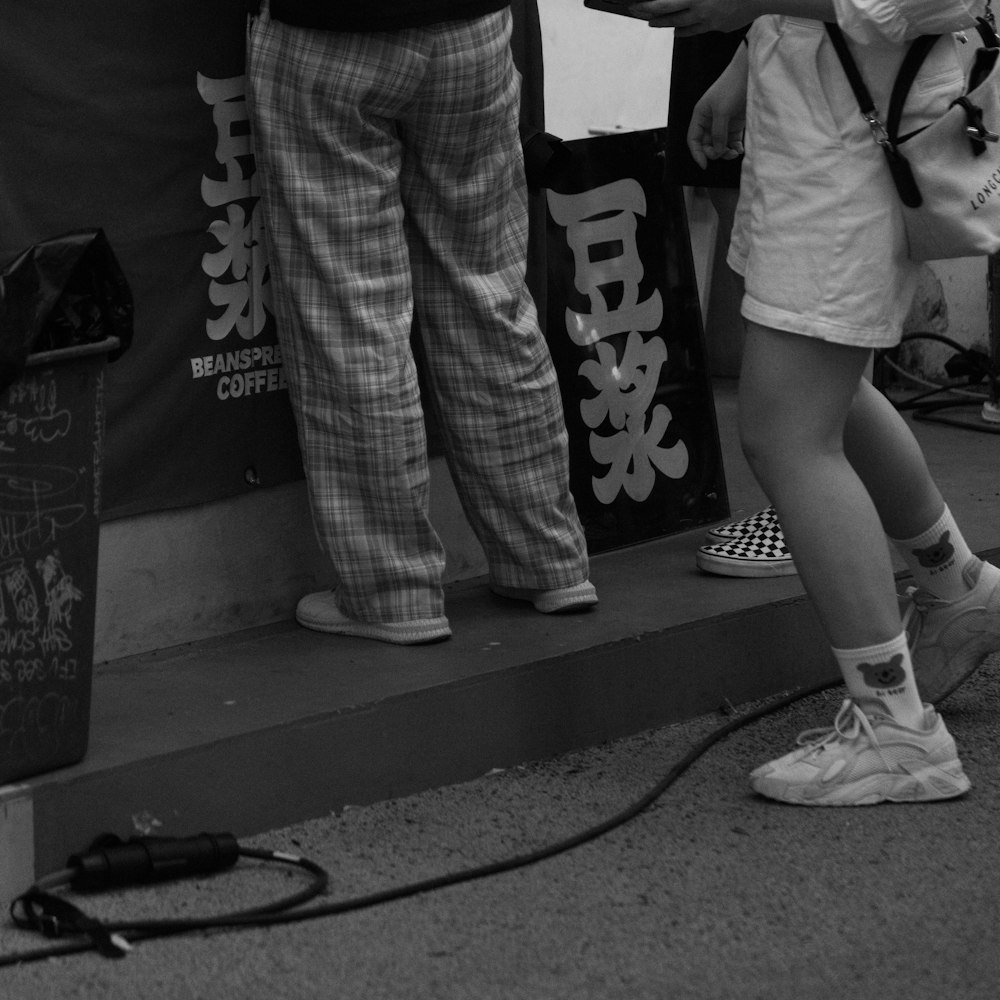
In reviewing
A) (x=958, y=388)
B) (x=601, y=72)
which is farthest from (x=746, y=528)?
(x=958, y=388)

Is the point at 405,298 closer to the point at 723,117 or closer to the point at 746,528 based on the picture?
the point at 723,117

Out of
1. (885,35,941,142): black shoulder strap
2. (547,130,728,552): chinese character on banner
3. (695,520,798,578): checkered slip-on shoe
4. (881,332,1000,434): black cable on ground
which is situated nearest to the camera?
(885,35,941,142): black shoulder strap

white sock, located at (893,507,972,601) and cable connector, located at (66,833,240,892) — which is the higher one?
white sock, located at (893,507,972,601)

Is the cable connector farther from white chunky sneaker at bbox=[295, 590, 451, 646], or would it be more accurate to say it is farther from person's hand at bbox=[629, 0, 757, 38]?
person's hand at bbox=[629, 0, 757, 38]

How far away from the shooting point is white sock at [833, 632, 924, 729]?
99.3 inches

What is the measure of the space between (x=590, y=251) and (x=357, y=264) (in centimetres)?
89

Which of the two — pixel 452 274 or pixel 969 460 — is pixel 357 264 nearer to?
pixel 452 274

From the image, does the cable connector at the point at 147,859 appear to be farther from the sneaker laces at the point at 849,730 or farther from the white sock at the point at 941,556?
the white sock at the point at 941,556

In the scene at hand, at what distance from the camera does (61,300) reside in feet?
7.48

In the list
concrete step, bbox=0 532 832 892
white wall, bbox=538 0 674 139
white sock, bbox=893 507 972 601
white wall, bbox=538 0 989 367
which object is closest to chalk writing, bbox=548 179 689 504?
concrete step, bbox=0 532 832 892

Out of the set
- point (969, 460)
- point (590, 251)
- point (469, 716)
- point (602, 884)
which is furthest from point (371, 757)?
point (969, 460)

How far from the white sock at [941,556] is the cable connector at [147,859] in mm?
1220

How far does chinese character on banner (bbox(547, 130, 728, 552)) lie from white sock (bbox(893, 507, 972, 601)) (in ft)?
2.82

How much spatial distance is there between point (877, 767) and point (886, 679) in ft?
0.43
